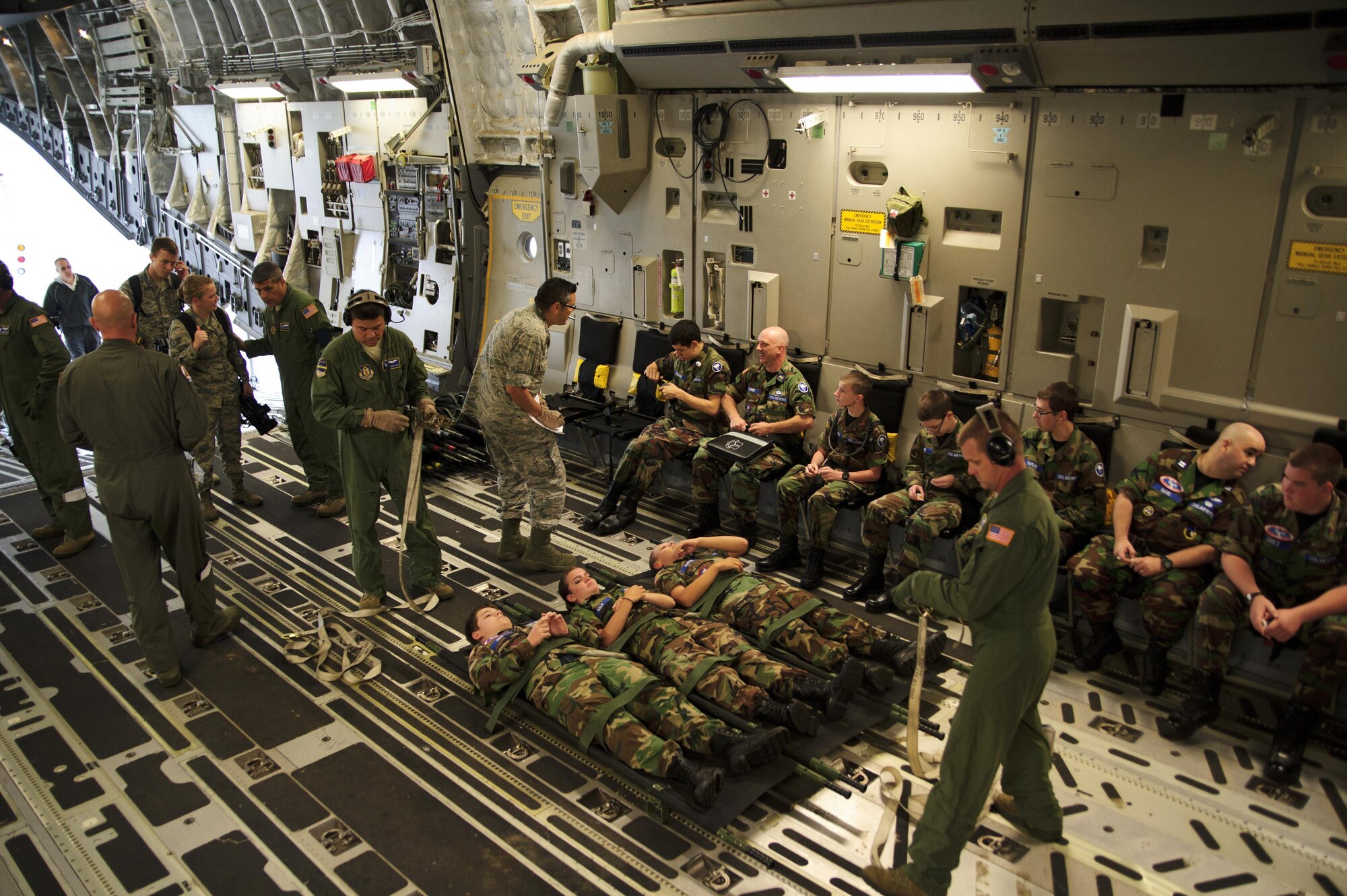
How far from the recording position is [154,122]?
1275 cm

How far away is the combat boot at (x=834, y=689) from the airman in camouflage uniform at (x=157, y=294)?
5768 millimetres

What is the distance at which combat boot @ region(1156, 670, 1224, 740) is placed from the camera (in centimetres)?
434

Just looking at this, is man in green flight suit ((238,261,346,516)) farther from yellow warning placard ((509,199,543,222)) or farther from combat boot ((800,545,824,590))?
combat boot ((800,545,824,590))

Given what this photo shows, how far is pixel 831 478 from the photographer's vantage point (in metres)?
5.93

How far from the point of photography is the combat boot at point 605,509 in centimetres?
678

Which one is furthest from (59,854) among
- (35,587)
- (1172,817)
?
(1172,817)

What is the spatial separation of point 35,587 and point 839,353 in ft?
17.9

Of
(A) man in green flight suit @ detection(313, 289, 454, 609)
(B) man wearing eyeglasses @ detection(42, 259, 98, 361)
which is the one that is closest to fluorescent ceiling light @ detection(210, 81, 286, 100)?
(B) man wearing eyeglasses @ detection(42, 259, 98, 361)

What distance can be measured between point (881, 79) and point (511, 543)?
3662 mm

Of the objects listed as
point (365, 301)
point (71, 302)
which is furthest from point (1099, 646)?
point (71, 302)

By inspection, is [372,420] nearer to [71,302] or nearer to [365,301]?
[365,301]

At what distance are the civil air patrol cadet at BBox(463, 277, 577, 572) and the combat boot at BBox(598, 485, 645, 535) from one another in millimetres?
608

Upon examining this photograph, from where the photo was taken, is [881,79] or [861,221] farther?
[861,221]

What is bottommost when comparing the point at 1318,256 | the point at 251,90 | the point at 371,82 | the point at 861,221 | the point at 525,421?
the point at 525,421
